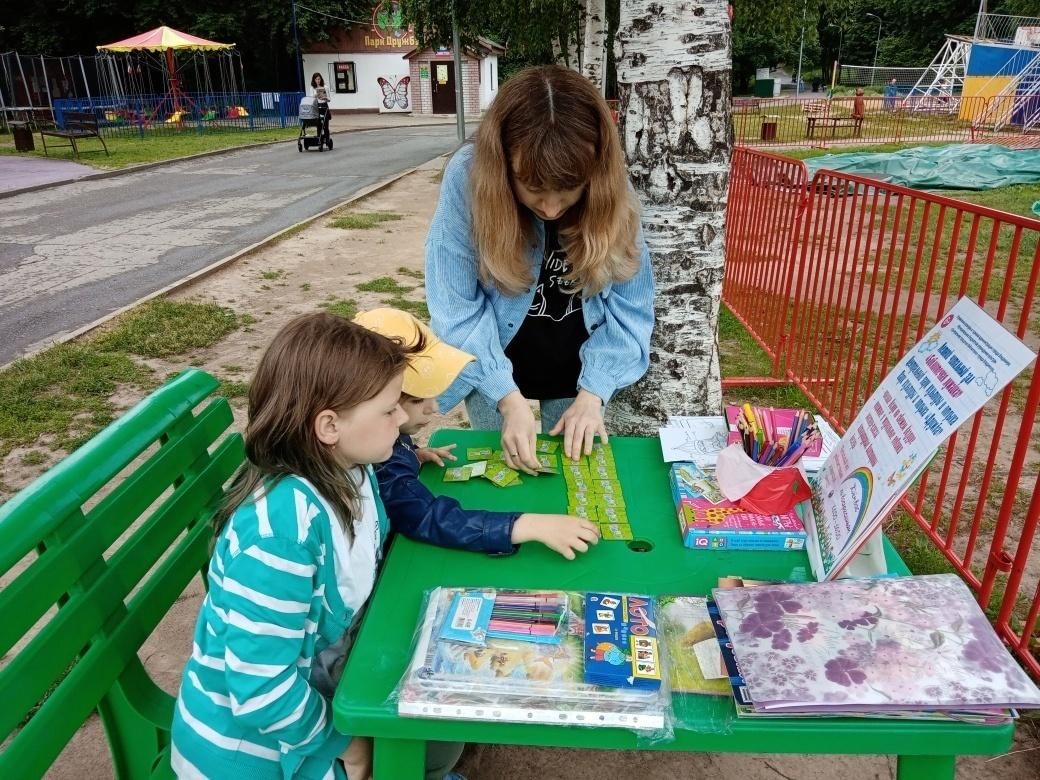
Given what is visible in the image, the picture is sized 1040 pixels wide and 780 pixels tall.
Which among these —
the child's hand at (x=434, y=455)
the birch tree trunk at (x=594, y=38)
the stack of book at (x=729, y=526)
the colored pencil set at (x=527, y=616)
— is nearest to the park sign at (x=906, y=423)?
the stack of book at (x=729, y=526)

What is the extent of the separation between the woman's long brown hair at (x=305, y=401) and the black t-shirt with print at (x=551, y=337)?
0.79m

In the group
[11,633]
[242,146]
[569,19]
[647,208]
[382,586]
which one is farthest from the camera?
[242,146]

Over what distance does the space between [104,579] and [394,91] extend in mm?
41527

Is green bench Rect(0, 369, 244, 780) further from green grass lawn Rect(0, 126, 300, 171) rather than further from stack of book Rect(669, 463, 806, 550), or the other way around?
green grass lawn Rect(0, 126, 300, 171)

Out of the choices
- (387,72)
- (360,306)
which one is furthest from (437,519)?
(387,72)

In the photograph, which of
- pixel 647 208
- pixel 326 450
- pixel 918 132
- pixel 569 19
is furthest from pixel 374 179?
pixel 918 132

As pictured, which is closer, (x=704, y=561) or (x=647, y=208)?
(x=704, y=561)

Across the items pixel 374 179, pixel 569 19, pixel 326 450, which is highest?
pixel 569 19

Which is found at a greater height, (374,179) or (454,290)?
(454,290)

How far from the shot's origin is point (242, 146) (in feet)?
68.5

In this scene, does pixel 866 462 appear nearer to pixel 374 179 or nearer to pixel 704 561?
pixel 704 561

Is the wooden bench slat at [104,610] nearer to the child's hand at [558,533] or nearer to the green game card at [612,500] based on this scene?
the child's hand at [558,533]

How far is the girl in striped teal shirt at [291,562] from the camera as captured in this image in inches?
50.0

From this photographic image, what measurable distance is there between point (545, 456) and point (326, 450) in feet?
2.31
